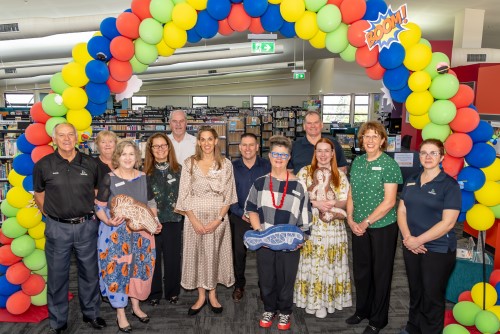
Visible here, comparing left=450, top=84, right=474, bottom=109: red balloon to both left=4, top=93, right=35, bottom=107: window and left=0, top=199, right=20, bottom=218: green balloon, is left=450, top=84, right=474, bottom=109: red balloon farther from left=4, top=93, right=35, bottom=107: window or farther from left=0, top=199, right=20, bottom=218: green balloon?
left=4, top=93, right=35, bottom=107: window

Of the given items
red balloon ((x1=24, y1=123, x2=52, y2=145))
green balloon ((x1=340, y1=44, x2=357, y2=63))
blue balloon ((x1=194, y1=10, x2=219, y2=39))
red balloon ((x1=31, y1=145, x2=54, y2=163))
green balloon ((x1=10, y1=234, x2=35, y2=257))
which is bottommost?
green balloon ((x1=10, y1=234, x2=35, y2=257))

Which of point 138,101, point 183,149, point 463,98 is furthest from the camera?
point 138,101

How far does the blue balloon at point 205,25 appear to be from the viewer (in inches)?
136

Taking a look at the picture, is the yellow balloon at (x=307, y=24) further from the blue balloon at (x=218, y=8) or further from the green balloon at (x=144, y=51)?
the green balloon at (x=144, y=51)

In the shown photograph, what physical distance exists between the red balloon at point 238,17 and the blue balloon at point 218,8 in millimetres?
82

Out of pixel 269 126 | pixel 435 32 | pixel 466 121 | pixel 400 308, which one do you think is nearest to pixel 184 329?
pixel 400 308

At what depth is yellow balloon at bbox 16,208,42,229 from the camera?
3527 mm

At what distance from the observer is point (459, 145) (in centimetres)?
307

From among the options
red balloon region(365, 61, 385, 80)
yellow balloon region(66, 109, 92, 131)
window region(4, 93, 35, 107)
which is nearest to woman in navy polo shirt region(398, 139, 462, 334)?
red balloon region(365, 61, 385, 80)

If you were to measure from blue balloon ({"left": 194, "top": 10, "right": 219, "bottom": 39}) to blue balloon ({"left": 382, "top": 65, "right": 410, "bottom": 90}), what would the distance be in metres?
1.55

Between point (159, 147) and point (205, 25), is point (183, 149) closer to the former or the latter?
point (159, 147)

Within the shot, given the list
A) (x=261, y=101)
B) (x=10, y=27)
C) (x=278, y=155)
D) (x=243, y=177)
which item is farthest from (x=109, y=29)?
(x=261, y=101)

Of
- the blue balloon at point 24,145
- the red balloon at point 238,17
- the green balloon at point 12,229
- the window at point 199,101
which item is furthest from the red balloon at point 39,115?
the window at point 199,101

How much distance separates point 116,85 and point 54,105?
55cm
